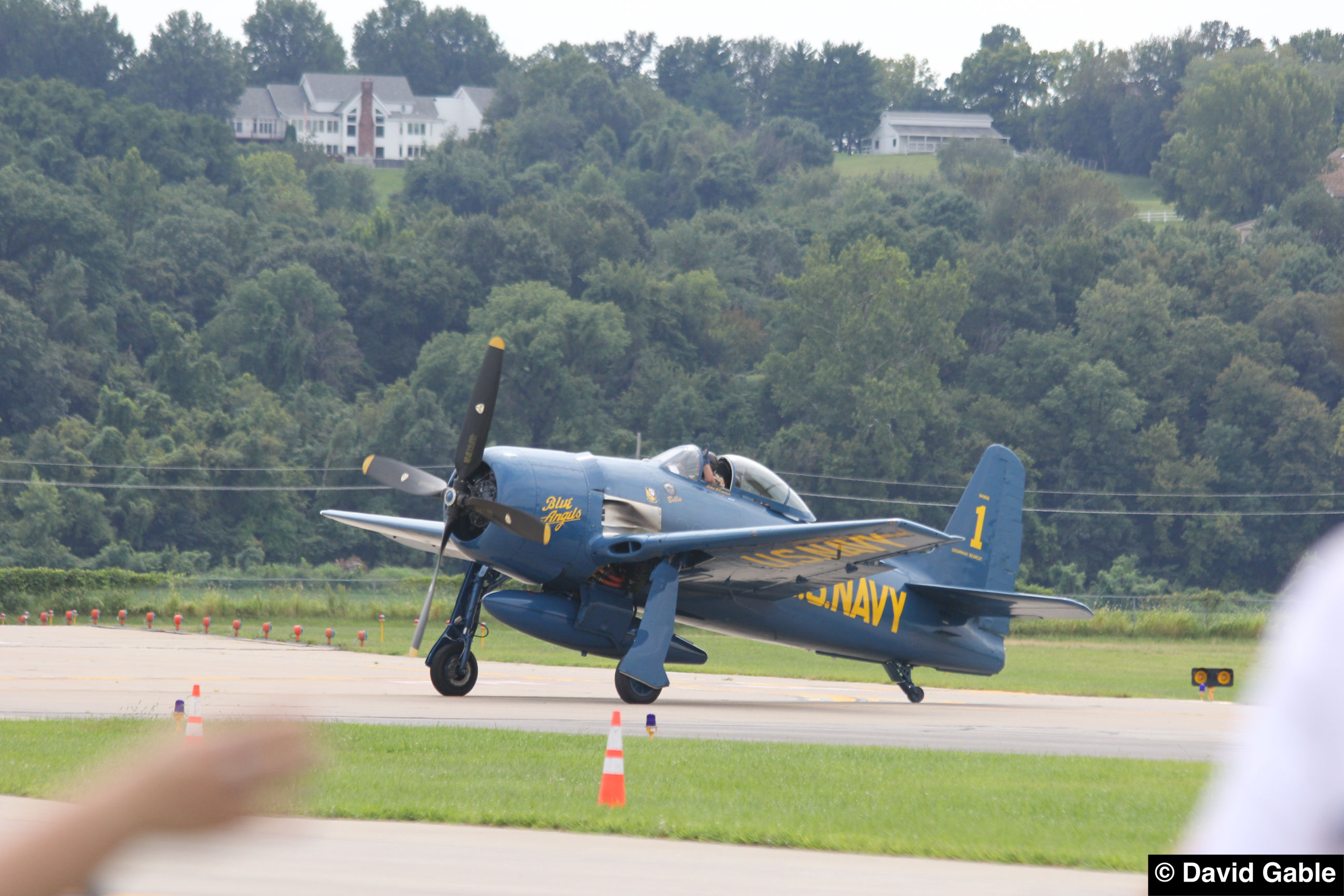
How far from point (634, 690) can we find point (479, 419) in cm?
358

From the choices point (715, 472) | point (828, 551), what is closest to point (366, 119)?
point (715, 472)

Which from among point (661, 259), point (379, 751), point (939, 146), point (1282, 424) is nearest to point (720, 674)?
point (379, 751)

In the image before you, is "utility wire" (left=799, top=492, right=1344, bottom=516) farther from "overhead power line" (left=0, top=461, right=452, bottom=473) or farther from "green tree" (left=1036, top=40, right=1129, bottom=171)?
"green tree" (left=1036, top=40, right=1129, bottom=171)

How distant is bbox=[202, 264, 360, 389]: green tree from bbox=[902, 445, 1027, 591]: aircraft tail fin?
77.4m


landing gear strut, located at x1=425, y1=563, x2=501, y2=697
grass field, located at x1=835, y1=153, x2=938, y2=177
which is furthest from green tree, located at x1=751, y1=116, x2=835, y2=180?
landing gear strut, located at x1=425, y1=563, x2=501, y2=697

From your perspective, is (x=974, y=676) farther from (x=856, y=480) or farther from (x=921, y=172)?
(x=921, y=172)

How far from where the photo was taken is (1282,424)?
→ 85125mm

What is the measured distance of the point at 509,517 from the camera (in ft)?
54.2

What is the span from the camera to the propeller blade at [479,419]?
16.7m

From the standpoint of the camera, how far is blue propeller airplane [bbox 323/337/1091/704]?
664 inches

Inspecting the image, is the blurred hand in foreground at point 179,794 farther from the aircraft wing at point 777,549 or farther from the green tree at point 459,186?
the green tree at point 459,186

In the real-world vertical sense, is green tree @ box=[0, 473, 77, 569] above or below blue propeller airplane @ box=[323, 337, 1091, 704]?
below

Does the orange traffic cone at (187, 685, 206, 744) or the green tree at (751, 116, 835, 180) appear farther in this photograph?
the green tree at (751, 116, 835, 180)

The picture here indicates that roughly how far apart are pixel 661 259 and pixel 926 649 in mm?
91798
